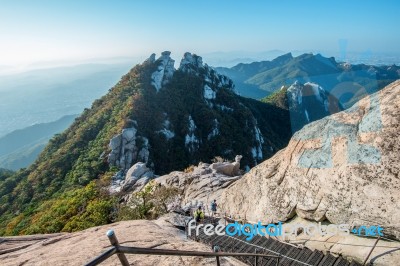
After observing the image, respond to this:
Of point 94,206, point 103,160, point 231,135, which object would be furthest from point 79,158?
point 231,135

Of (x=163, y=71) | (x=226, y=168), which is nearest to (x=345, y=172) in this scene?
(x=226, y=168)

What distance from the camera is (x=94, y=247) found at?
6.44 metres

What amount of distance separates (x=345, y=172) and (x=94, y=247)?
8843 mm

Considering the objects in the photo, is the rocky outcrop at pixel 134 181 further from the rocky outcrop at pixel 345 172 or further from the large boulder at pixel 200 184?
the rocky outcrop at pixel 345 172

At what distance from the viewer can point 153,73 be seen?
70.1 metres

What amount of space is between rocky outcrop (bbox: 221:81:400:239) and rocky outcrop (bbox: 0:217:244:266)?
5937 mm

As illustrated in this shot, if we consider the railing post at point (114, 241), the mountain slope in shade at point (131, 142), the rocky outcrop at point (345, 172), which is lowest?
the mountain slope in shade at point (131, 142)

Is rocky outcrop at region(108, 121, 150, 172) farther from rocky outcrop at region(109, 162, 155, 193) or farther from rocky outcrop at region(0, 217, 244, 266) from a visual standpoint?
rocky outcrop at region(0, 217, 244, 266)

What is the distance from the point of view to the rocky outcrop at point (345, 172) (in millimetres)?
9938

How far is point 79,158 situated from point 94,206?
2258cm

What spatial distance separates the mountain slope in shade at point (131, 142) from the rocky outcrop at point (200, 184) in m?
5.69

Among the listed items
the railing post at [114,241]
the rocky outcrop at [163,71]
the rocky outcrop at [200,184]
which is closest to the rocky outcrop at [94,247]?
the railing post at [114,241]

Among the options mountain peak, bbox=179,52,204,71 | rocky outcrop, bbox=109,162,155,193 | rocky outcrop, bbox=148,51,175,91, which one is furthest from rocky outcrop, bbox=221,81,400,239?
mountain peak, bbox=179,52,204,71

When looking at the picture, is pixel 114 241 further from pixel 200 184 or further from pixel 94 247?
pixel 200 184
